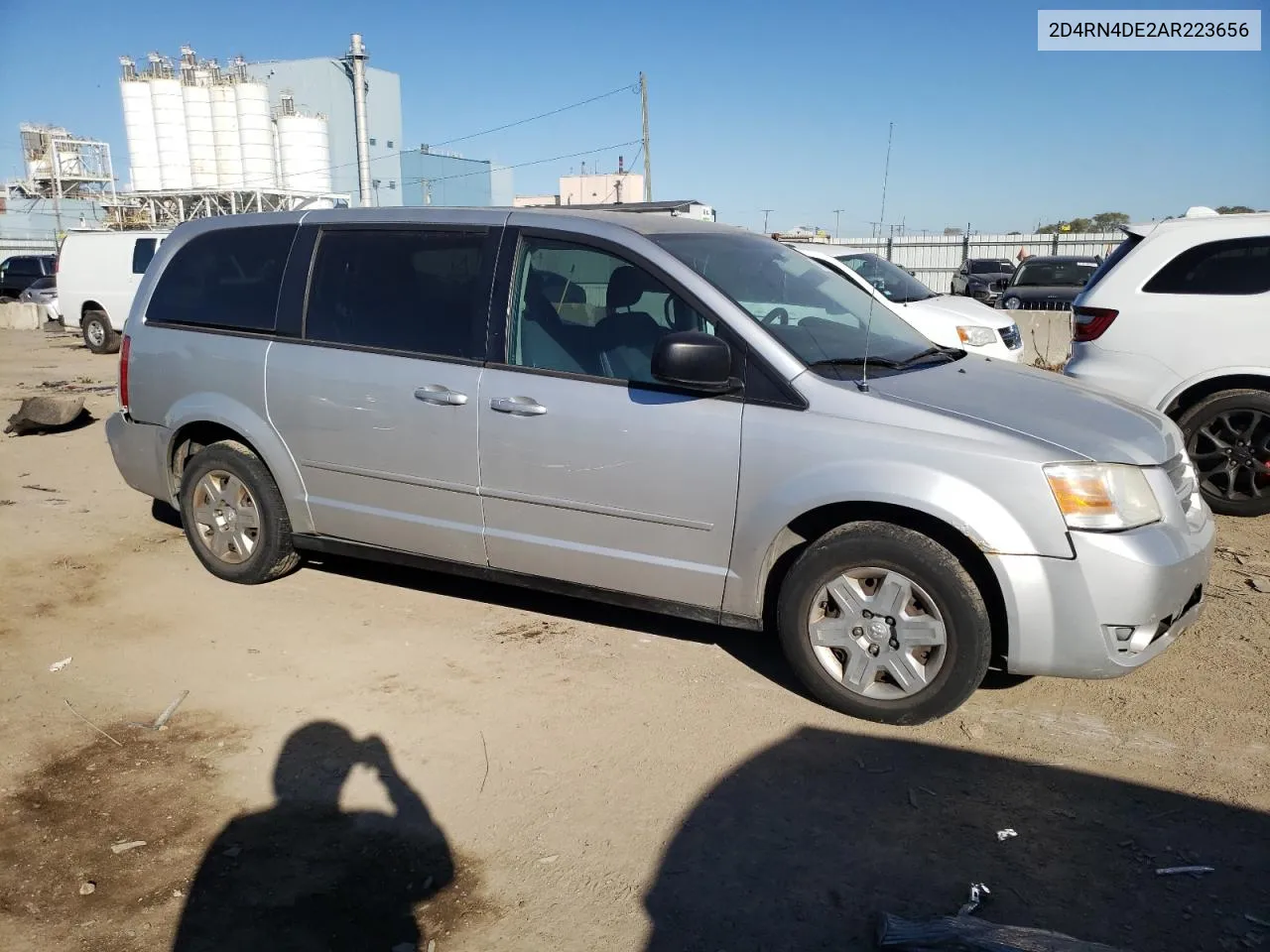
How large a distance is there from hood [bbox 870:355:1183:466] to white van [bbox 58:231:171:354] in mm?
18063

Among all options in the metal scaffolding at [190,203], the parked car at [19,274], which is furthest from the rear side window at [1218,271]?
the metal scaffolding at [190,203]

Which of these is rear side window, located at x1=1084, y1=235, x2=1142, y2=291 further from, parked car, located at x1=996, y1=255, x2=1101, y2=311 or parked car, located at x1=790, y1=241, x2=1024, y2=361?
parked car, located at x1=996, y1=255, x2=1101, y2=311

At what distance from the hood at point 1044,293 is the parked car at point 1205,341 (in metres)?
11.9

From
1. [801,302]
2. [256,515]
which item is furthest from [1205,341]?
[256,515]

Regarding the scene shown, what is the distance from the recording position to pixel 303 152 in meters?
48.3

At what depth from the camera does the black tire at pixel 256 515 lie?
17.0 ft

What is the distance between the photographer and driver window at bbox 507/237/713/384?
4.18 metres

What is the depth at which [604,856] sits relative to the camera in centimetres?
307

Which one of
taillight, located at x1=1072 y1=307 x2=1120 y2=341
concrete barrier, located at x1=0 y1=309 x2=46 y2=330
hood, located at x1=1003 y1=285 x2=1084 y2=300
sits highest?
taillight, located at x1=1072 y1=307 x2=1120 y2=341

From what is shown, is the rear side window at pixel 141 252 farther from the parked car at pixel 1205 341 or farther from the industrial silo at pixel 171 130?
the industrial silo at pixel 171 130

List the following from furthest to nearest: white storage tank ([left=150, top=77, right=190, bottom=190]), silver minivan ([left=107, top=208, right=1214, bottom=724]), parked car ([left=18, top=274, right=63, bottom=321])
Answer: white storage tank ([left=150, top=77, right=190, bottom=190]) → parked car ([left=18, top=274, right=63, bottom=321]) → silver minivan ([left=107, top=208, right=1214, bottom=724])

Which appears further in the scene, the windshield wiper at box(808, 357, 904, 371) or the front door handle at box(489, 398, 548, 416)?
the front door handle at box(489, 398, 548, 416)

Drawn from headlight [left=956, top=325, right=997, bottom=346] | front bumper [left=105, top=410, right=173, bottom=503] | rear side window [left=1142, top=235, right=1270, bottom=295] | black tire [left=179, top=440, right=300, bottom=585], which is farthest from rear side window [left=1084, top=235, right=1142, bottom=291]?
front bumper [left=105, top=410, right=173, bottom=503]

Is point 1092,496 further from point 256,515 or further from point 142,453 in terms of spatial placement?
point 142,453
